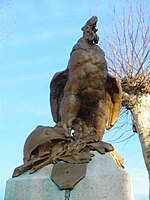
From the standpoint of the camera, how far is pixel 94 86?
4113 mm

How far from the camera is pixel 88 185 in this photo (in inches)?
133

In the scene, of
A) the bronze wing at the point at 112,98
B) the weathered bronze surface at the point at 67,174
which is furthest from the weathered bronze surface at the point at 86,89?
the weathered bronze surface at the point at 67,174

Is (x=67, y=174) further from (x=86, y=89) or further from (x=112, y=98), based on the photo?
(x=112, y=98)

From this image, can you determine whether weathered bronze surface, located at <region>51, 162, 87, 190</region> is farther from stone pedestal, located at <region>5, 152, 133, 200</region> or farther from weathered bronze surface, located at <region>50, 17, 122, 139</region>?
weathered bronze surface, located at <region>50, 17, 122, 139</region>

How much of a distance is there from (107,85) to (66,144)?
88cm

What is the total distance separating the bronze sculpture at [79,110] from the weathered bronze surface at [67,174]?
61 millimetres

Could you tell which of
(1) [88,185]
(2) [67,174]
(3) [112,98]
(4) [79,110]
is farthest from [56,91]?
(1) [88,185]

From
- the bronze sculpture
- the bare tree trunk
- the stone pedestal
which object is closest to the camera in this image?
the stone pedestal

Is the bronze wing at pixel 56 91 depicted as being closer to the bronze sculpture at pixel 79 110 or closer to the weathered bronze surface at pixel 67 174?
the bronze sculpture at pixel 79 110

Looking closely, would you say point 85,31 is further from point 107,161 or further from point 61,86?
point 107,161

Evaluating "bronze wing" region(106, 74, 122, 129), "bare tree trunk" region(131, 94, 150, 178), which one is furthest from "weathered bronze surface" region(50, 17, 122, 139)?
"bare tree trunk" region(131, 94, 150, 178)

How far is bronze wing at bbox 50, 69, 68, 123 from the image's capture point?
441cm

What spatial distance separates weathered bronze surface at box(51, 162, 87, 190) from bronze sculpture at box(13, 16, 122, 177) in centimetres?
6

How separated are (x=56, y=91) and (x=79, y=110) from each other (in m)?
0.43
